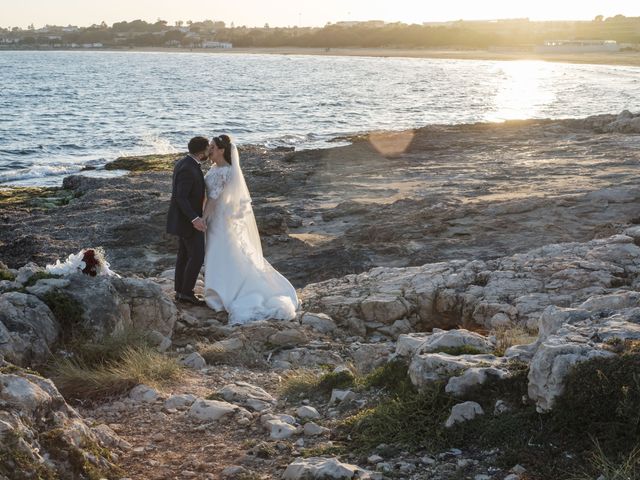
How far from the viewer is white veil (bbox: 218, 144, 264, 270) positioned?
9.80 meters

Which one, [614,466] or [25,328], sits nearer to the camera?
[614,466]

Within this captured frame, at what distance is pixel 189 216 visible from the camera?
9570 millimetres

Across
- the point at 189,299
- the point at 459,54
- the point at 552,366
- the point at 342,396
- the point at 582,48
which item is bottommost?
the point at 189,299

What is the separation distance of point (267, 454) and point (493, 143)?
24727mm

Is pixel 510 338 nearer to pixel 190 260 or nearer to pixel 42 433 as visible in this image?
pixel 42 433

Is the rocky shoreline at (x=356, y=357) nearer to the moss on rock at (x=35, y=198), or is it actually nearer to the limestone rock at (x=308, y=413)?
the limestone rock at (x=308, y=413)

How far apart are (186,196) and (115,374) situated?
127 inches

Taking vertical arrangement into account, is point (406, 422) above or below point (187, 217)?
below

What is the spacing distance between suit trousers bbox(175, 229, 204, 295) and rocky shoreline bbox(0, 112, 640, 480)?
1.11ft

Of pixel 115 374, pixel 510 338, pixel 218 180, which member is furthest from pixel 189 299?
pixel 510 338

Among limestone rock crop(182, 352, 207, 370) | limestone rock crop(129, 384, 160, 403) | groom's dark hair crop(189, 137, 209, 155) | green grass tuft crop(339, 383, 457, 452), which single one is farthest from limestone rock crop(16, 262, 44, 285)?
green grass tuft crop(339, 383, 457, 452)

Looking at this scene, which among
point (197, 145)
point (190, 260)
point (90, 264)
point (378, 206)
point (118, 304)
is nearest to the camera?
point (118, 304)

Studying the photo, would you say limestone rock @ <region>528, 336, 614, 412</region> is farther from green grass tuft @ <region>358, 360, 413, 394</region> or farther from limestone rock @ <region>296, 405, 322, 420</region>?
limestone rock @ <region>296, 405, 322, 420</region>

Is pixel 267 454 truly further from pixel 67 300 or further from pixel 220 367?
pixel 67 300
